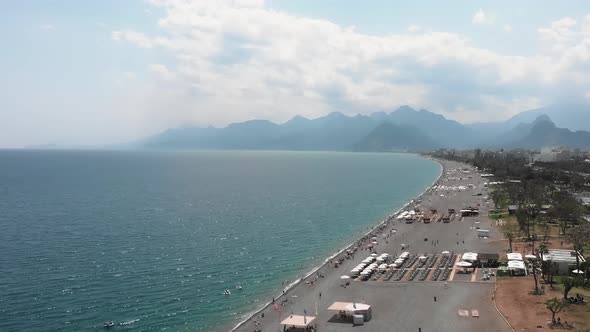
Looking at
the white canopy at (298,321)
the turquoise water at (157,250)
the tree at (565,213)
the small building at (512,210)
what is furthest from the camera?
the small building at (512,210)

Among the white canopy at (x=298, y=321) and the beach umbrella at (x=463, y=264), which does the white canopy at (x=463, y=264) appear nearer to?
the beach umbrella at (x=463, y=264)

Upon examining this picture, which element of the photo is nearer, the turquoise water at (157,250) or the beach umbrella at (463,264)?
the turquoise water at (157,250)

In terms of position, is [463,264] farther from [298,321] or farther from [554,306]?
[298,321]

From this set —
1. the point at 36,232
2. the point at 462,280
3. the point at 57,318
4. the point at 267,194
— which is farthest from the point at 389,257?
the point at 267,194

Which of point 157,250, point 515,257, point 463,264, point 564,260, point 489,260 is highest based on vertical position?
point 564,260

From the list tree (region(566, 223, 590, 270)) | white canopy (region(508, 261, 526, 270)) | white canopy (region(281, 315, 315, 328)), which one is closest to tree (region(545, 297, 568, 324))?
white canopy (region(508, 261, 526, 270))

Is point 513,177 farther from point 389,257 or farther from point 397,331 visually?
point 397,331

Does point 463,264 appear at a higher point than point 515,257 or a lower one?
lower

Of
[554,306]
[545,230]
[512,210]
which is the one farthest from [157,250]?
[512,210]

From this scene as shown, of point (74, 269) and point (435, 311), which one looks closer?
point (435, 311)

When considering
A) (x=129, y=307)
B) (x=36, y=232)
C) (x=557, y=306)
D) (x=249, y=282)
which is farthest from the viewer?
(x=36, y=232)

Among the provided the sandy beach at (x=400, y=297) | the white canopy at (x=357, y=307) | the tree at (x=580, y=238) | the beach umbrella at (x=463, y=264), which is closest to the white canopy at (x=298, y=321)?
the sandy beach at (x=400, y=297)
